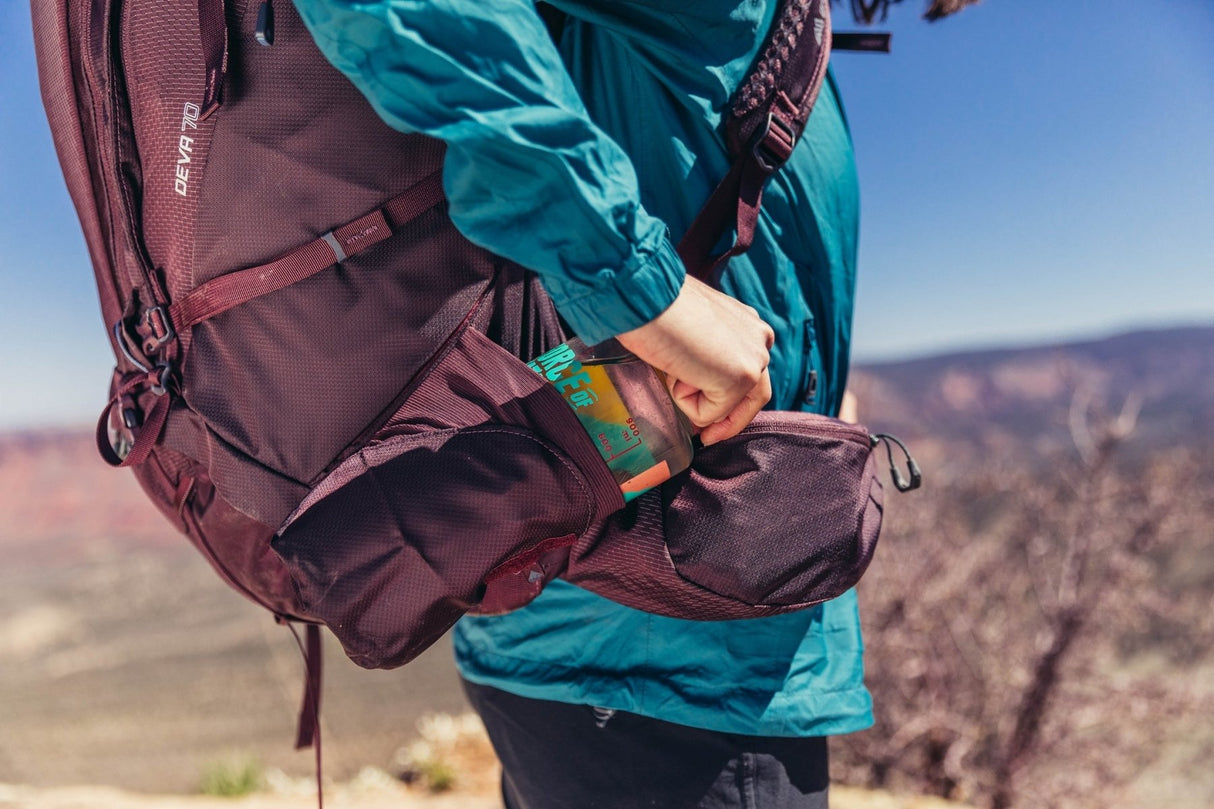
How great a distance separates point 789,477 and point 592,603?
25 centimetres

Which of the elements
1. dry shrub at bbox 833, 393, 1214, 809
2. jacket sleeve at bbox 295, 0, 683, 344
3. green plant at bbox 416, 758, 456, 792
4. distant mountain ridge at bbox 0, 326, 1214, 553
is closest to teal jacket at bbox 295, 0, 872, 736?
jacket sleeve at bbox 295, 0, 683, 344

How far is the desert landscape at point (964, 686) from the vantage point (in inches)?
165

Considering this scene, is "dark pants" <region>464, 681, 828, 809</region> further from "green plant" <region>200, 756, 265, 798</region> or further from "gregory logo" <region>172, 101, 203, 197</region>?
"green plant" <region>200, 756, 265, 798</region>

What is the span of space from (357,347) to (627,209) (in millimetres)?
271

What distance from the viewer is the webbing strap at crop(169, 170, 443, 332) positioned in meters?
0.75

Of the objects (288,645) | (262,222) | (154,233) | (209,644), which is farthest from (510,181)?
(209,644)

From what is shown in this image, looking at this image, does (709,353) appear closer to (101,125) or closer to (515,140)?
(515,140)

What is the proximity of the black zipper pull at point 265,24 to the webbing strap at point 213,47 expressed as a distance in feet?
0.10

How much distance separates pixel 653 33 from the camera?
0.76 m

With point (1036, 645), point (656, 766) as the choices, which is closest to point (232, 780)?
point (1036, 645)

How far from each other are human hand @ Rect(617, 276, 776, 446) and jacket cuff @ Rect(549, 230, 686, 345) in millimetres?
12

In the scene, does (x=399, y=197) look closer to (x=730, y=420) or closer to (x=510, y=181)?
(x=510, y=181)

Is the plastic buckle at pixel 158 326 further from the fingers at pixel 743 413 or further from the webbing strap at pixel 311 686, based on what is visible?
the fingers at pixel 743 413

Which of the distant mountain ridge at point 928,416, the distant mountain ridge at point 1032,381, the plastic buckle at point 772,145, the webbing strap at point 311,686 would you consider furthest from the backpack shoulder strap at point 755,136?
the distant mountain ridge at point 928,416
